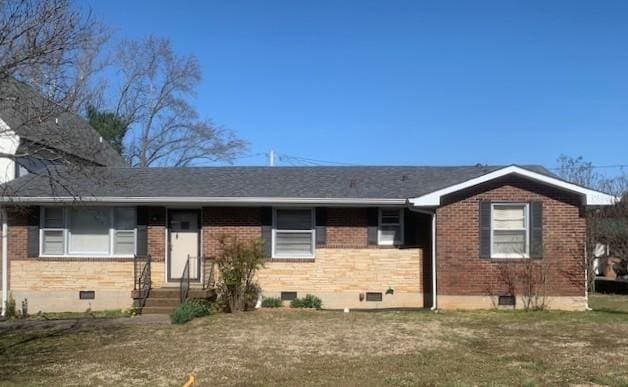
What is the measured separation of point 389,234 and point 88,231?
26.2 feet

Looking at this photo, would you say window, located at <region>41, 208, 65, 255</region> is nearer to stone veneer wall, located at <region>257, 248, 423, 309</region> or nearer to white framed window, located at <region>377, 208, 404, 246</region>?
stone veneer wall, located at <region>257, 248, 423, 309</region>

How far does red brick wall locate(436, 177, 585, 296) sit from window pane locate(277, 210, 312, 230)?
11.3 ft

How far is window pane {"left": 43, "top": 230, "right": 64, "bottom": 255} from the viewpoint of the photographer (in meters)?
17.2

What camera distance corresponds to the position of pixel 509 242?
1616 centimetres

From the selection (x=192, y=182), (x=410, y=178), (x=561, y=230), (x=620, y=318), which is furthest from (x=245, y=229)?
(x=620, y=318)

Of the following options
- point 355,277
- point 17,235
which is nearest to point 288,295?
point 355,277

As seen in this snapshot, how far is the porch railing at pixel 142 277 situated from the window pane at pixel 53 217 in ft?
7.42

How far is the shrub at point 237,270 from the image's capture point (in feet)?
51.1

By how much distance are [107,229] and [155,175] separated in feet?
9.05

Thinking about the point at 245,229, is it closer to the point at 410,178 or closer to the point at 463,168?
the point at 410,178

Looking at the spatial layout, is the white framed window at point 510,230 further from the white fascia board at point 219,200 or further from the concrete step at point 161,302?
the concrete step at point 161,302

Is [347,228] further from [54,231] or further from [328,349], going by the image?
[54,231]

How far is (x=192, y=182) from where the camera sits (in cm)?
1856

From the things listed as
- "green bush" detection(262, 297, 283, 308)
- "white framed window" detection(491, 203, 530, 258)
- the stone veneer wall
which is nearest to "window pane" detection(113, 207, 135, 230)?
the stone veneer wall
